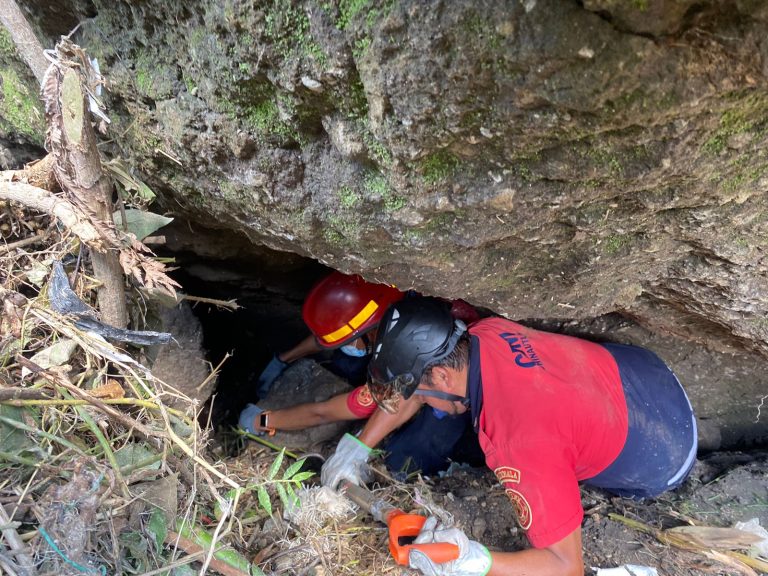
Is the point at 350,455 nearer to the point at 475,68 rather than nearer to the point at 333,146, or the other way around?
the point at 333,146

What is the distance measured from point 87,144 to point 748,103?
4.55 feet

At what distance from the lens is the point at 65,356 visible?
1308 mm

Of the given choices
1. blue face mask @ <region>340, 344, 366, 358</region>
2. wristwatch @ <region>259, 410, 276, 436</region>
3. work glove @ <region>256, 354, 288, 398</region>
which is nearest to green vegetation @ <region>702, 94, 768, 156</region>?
blue face mask @ <region>340, 344, 366, 358</region>

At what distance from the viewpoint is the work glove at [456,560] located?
177 cm

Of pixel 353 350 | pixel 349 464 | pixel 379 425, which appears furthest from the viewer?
pixel 353 350

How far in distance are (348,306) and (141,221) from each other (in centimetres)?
136

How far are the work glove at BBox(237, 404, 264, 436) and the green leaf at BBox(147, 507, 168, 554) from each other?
5.80ft

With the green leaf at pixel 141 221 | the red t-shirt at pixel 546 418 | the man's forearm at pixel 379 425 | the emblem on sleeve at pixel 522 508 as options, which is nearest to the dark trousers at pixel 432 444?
the man's forearm at pixel 379 425

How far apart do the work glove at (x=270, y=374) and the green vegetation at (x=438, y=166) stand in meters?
2.62

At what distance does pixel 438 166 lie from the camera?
1.07 m

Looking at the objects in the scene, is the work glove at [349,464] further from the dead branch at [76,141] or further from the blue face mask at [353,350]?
the dead branch at [76,141]

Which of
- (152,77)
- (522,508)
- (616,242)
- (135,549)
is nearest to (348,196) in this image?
(152,77)

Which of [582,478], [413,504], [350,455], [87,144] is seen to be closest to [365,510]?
[413,504]

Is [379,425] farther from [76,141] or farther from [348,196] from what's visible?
[76,141]
